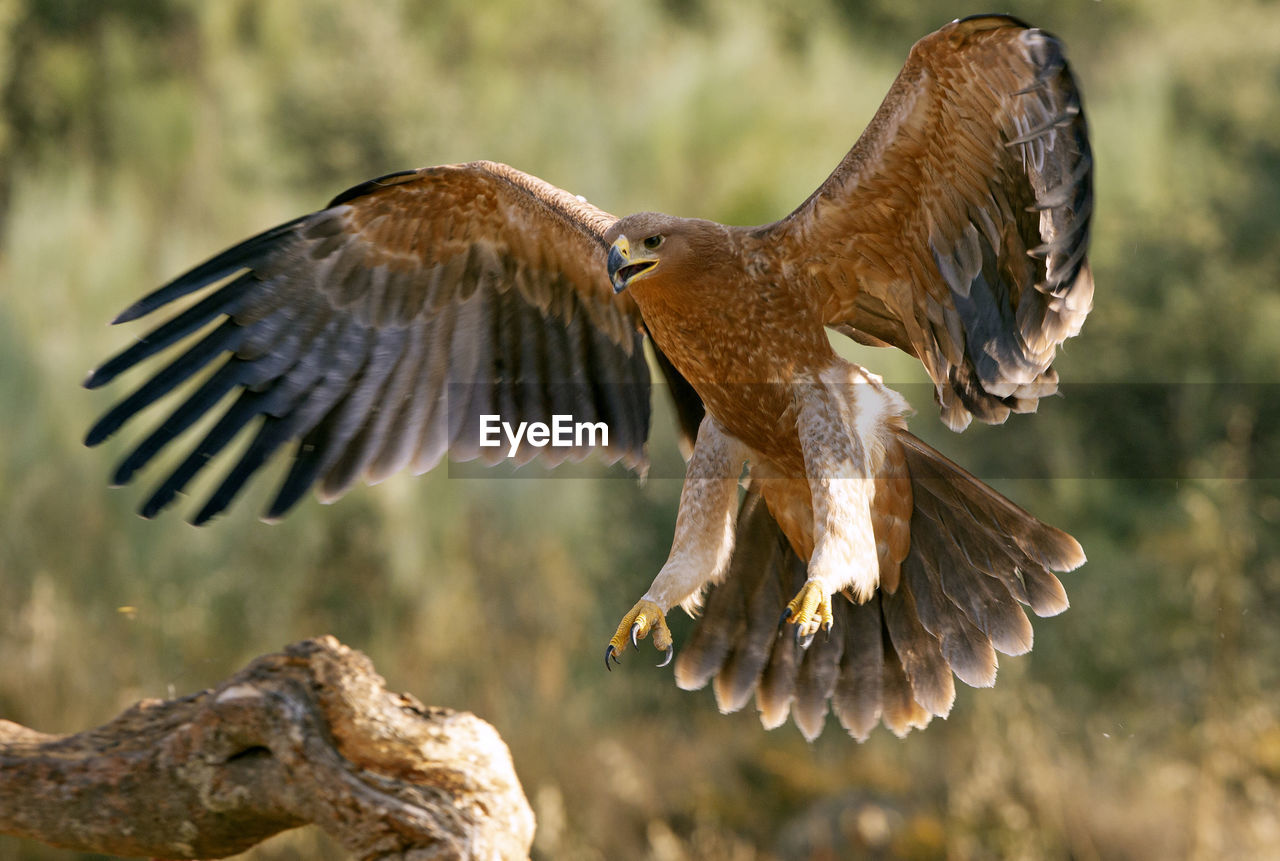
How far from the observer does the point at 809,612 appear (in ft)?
10.2

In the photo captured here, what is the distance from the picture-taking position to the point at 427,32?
1038 centimetres

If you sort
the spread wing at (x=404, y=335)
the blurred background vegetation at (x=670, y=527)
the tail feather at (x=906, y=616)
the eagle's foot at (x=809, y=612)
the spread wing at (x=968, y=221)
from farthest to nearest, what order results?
the blurred background vegetation at (x=670, y=527) < the spread wing at (x=404, y=335) < the tail feather at (x=906, y=616) < the eagle's foot at (x=809, y=612) < the spread wing at (x=968, y=221)

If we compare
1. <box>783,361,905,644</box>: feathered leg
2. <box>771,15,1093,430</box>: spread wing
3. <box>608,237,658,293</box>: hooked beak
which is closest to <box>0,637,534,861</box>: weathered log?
<box>783,361,905,644</box>: feathered leg

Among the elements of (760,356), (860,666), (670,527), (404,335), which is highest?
(670,527)

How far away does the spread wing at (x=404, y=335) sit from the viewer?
3.81 meters

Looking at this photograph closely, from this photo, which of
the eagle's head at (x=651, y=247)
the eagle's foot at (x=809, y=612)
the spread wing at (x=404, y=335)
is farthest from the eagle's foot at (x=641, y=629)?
the spread wing at (x=404, y=335)

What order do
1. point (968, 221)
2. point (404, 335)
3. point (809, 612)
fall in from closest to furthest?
point (809, 612), point (968, 221), point (404, 335)

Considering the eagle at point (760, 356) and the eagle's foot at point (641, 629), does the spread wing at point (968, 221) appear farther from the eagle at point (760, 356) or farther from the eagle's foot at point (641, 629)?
the eagle's foot at point (641, 629)

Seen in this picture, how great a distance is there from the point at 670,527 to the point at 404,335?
10.9 ft

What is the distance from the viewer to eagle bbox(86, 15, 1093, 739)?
→ 318 centimetres

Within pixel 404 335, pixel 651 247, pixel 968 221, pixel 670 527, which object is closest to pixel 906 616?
pixel 968 221

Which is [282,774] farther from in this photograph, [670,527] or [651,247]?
[670,527]

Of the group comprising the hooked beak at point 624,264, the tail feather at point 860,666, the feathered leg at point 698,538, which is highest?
the hooked beak at point 624,264

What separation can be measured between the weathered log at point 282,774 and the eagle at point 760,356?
0.61 metres
